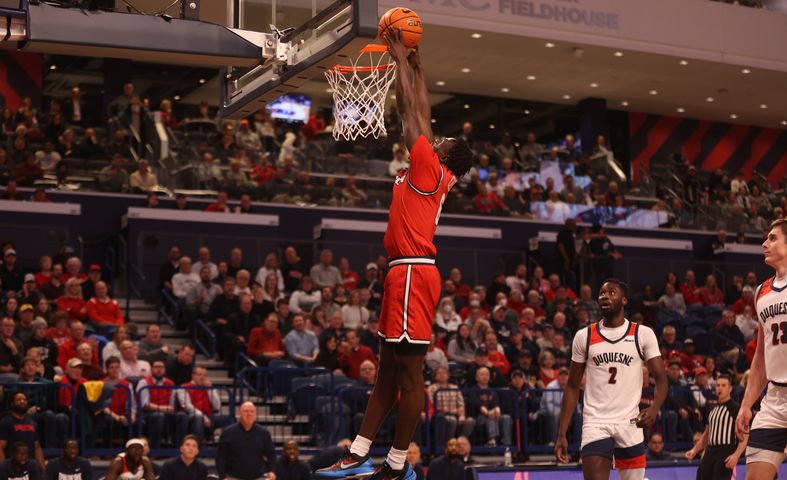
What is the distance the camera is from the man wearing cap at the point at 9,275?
1862 centimetres

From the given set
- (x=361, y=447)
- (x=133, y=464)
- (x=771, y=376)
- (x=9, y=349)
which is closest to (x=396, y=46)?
(x=361, y=447)

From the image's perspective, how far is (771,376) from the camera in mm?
7816

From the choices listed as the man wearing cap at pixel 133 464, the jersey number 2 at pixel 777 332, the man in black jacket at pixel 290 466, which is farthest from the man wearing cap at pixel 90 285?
the jersey number 2 at pixel 777 332

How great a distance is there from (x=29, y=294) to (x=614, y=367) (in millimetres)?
10627

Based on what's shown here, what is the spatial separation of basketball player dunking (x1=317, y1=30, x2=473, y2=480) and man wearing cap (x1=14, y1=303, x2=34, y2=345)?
9.62m

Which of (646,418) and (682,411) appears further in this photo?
(682,411)

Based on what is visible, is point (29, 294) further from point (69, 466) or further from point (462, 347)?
point (462, 347)

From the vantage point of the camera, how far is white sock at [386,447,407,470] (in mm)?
7492

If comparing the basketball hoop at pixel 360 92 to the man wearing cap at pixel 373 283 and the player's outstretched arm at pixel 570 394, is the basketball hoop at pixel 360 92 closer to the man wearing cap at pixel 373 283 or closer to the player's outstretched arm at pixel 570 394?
the player's outstretched arm at pixel 570 394

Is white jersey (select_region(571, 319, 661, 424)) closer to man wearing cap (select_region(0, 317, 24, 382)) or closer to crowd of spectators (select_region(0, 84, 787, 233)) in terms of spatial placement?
man wearing cap (select_region(0, 317, 24, 382))

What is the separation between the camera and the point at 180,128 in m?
24.4

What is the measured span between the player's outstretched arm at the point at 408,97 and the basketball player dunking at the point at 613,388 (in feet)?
9.86

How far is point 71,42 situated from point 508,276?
17177 millimetres

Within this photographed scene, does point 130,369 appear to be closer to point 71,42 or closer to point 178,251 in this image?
point 178,251
